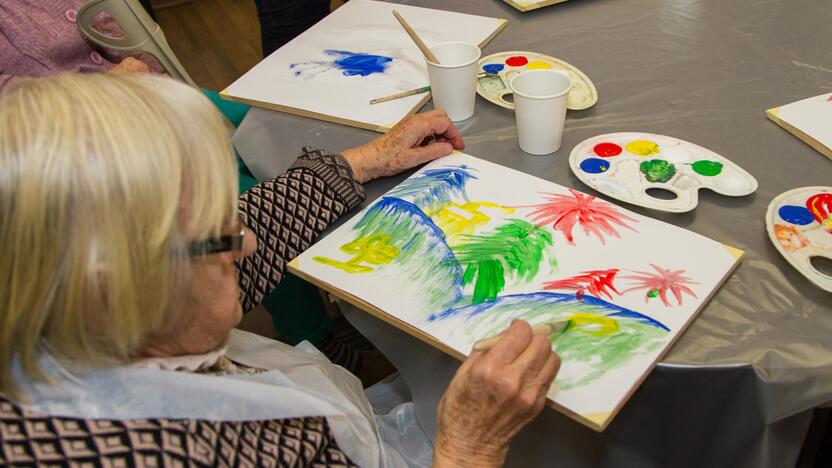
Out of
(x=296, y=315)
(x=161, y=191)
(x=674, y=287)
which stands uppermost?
(x=161, y=191)

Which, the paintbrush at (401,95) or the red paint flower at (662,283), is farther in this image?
the paintbrush at (401,95)

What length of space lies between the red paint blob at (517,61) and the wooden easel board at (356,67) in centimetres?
11

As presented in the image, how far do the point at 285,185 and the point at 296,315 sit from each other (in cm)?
62

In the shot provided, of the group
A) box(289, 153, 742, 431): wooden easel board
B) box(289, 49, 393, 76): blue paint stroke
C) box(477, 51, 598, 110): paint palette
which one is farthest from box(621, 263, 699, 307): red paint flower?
box(289, 49, 393, 76): blue paint stroke

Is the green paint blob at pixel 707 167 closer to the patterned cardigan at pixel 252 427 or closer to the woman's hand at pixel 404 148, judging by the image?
the woman's hand at pixel 404 148

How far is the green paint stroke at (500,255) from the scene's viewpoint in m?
0.87

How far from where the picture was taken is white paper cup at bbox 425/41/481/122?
45.0 inches

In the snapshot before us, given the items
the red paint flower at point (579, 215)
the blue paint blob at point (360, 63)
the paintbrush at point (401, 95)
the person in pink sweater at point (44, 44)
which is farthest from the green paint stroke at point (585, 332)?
the person in pink sweater at point (44, 44)

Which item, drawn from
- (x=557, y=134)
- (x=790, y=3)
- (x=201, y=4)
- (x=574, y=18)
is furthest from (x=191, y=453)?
(x=201, y=4)

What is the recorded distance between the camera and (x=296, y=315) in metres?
1.64

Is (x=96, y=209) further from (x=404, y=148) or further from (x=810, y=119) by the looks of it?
(x=810, y=119)

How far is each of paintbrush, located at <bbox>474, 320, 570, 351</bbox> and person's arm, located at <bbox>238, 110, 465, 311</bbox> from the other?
39cm

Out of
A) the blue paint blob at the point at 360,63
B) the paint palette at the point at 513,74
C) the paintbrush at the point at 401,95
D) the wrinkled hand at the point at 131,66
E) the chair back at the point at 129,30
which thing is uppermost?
the chair back at the point at 129,30

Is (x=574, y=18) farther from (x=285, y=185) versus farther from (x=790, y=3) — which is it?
(x=285, y=185)
